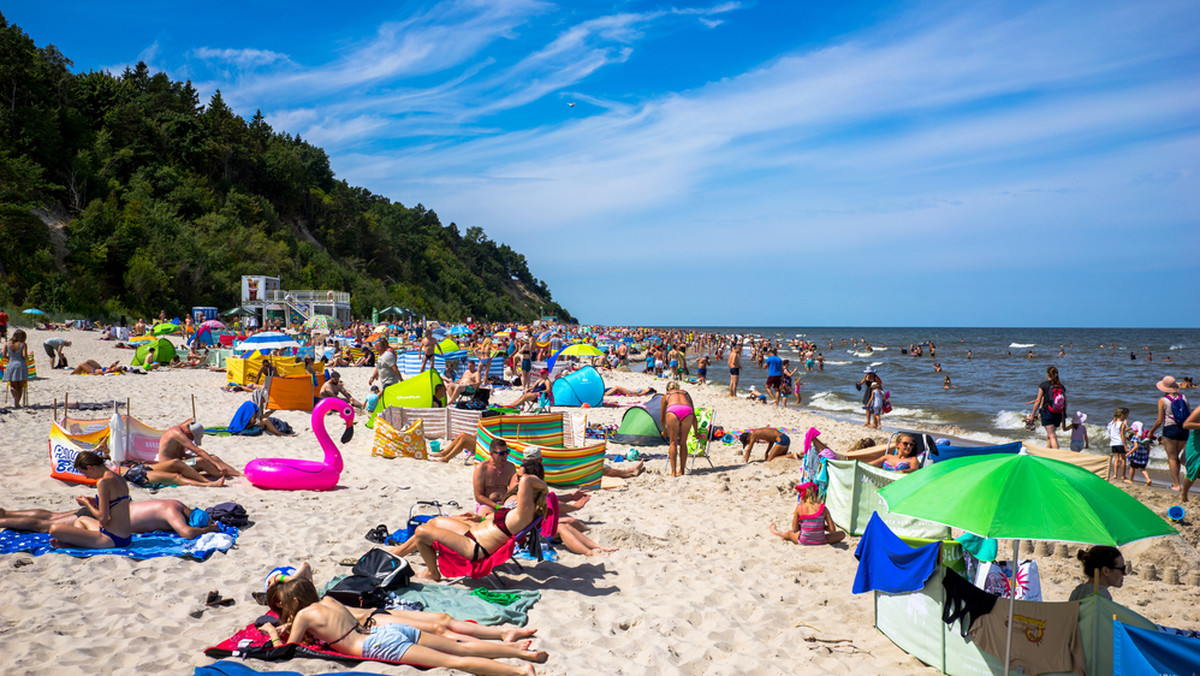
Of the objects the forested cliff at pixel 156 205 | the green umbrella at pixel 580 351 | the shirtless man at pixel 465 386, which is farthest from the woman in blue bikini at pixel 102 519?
the forested cliff at pixel 156 205

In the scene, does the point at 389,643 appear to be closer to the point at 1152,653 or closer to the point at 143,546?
the point at 143,546

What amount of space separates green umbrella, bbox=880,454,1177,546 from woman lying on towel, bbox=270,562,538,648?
91.3 inches

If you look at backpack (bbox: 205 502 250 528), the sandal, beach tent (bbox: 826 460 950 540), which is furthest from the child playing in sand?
backpack (bbox: 205 502 250 528)

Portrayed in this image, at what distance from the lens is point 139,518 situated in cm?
536

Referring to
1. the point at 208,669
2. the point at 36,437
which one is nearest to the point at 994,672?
the point at 208,669

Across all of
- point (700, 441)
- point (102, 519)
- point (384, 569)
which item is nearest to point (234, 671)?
point (384, 569)

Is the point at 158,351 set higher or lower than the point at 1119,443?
higher

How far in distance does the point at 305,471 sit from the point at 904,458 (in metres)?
6.04

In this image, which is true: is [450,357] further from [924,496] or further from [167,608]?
[924,496]

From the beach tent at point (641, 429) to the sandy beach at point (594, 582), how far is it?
7.26ft

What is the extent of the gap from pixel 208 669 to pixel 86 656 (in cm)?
74

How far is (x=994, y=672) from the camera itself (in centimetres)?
373

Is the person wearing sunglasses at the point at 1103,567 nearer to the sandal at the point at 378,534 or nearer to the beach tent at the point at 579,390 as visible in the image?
Result: the sandal at the point at 378,534

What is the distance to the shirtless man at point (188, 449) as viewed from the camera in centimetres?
703
